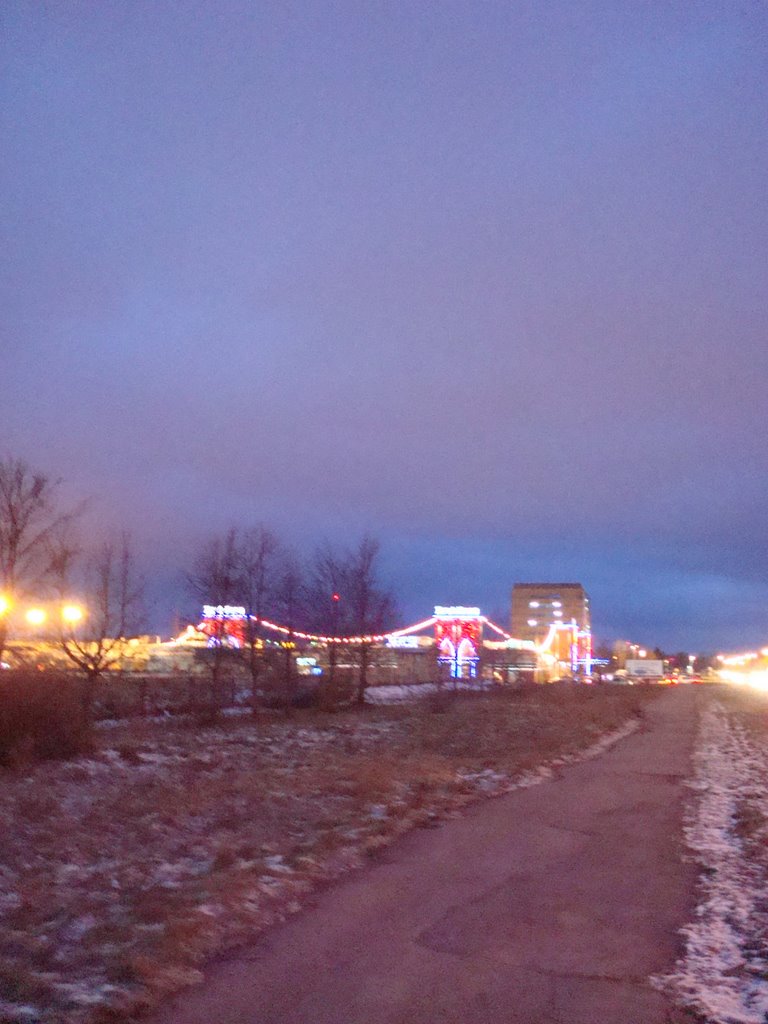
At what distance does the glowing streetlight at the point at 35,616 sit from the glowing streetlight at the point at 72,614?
0.90 m

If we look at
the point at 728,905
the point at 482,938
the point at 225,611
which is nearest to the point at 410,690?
the point at 225,611

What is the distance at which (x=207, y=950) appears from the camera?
7.27 metres

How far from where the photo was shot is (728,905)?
898 centimetres

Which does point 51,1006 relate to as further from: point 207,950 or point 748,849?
point 748,849

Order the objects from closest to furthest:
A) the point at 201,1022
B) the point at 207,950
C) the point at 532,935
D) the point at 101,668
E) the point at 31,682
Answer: the point at 201,1022
the point at 207,950
the point at 532,935
the point at 31,682
the point at 101,668

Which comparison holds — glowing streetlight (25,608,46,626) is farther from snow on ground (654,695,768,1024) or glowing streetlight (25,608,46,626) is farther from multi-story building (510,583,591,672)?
multi-story building (510,583,591,672)

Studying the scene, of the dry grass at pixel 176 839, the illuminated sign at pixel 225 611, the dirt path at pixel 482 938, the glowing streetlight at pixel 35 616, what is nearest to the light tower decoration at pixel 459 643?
the illuminated sign at pixel 225 611

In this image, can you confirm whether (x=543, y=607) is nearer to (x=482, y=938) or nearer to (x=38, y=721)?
(x=38, y=721)

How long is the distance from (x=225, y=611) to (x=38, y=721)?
17104 mm

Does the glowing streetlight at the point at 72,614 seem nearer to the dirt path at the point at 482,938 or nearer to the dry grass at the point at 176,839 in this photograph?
the dry grass at the point at 176,839

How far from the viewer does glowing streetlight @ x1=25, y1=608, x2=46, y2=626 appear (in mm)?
28048

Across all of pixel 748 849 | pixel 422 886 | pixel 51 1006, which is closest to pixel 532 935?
pixel 422 886

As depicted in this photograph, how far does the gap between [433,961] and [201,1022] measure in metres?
1.82

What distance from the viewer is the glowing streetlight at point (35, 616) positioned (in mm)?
28048
